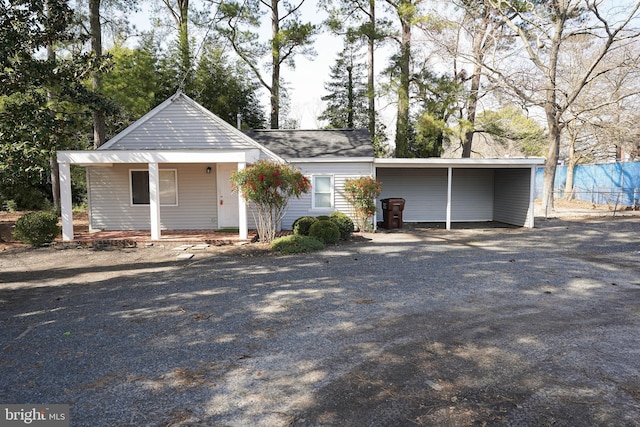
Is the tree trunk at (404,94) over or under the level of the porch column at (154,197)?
over

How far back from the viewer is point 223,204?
13344mm

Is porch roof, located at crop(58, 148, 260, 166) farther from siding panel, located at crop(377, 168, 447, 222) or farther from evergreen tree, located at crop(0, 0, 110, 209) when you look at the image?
siding panel, located at crop(377, 168, 447, 222)

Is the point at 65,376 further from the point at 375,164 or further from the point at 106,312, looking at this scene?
the point at 375,164

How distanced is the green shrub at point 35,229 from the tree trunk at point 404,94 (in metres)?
15.9

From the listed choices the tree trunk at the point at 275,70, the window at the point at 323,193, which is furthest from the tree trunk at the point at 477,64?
the tree trunk at the point at 275,70

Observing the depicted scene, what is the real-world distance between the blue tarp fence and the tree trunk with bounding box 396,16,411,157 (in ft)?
29.1

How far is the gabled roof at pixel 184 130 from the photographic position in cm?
1289

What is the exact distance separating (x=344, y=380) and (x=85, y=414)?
75.6 inches

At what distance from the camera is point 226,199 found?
43.8ft

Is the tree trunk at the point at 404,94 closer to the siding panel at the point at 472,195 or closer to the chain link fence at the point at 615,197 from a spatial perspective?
the siding panel at the point at 472,195

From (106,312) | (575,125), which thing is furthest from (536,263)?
(575,125)

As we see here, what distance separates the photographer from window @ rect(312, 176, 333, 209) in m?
14.0

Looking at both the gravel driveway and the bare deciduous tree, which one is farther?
the bare deciduous tree

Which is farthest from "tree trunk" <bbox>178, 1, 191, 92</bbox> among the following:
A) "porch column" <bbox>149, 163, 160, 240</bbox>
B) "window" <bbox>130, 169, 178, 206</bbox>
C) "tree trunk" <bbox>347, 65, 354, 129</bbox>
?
"porch column" <bbox>149, 163, 160, 240</bbox>
